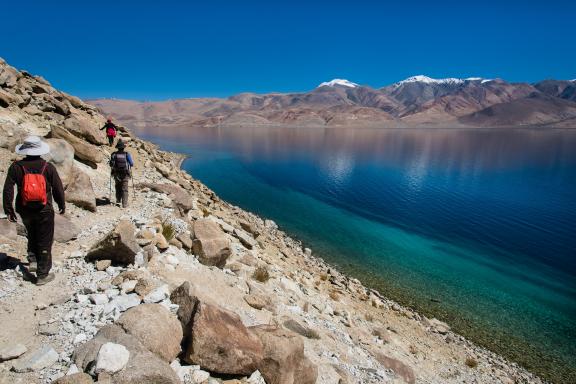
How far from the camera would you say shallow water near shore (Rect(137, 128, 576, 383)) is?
58.3 feet

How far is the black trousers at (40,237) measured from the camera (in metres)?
6.39

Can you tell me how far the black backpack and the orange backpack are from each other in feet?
20.8

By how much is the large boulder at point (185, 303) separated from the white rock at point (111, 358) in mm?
1116

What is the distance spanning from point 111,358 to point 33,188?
357 centimetres

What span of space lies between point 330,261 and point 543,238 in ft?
69.2

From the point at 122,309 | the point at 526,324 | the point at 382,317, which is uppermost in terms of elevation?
the point at 122,309

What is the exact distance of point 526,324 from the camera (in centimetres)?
1767

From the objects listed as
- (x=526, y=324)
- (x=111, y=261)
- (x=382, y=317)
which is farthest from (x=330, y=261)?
(x=111, y=261)

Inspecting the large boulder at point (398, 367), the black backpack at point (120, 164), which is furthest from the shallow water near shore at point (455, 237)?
the black backpack at point (120, 164)

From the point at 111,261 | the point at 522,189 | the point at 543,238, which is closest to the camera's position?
the point at 111,261

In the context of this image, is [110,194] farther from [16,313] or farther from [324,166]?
[324,166]

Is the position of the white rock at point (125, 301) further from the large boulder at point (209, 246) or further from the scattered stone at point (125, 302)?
the large boulder at point (209, 246)

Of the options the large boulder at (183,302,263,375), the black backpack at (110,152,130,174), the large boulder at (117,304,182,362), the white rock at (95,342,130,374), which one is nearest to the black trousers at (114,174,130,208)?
the black backpack at (110,152,130,174)

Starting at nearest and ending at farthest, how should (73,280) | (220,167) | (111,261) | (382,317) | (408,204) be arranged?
1. (73,280)
2. (111,261)
3. (382,317)
4. (408,204)
5. (220,167)
